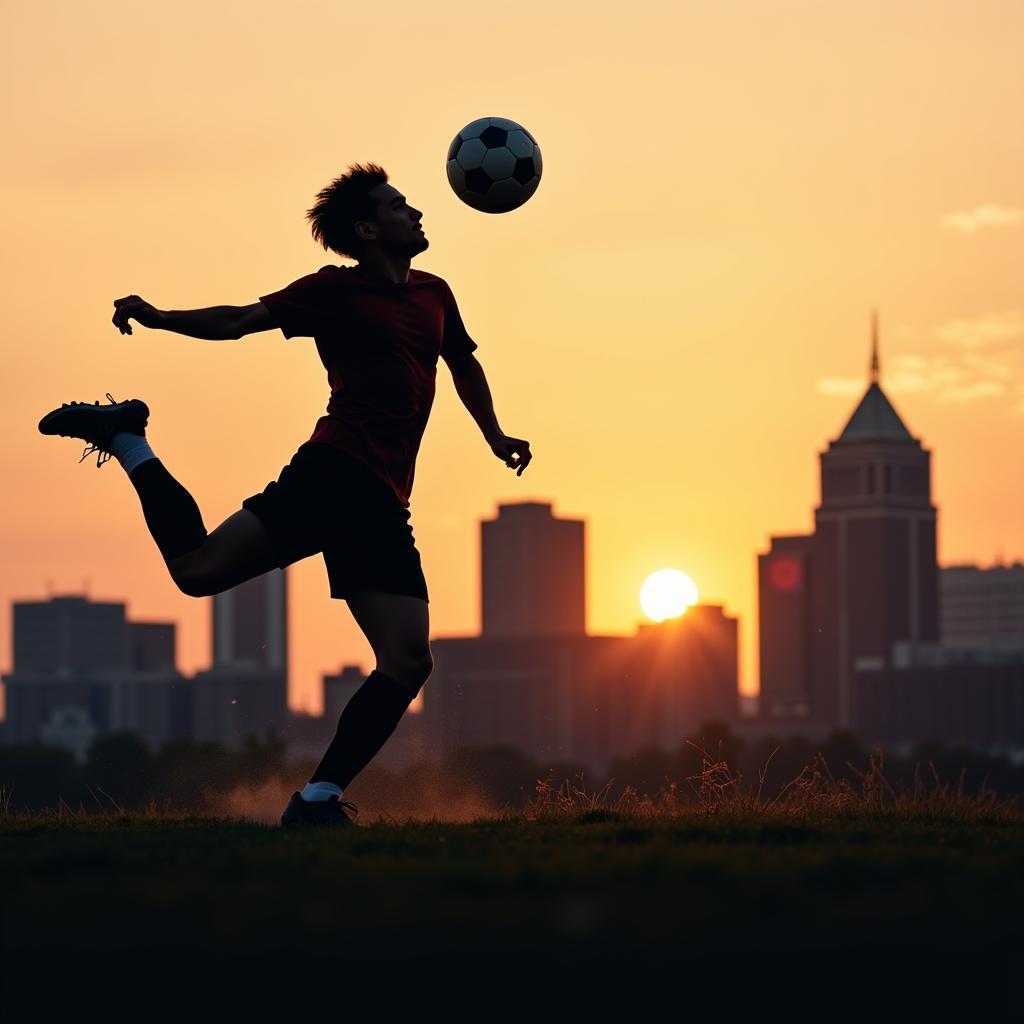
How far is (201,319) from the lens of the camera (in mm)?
10258

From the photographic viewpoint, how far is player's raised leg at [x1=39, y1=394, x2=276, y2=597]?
10312mm

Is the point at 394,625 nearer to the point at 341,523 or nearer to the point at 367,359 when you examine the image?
the point at 341,523

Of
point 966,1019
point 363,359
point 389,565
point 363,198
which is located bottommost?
point 966,1019

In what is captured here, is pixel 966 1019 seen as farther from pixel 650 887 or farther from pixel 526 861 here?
pixel 526 861

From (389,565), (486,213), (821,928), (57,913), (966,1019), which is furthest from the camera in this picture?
(486,213)

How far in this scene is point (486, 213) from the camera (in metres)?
12.2

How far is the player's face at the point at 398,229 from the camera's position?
1079cm

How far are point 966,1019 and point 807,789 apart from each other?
7.53 metres

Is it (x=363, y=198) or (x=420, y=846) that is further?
(x=363, y=198)

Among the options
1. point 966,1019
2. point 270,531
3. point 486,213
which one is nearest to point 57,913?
point 966,1019

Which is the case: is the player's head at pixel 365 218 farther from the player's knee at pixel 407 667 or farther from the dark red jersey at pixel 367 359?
the player's knee at pixel 407 667

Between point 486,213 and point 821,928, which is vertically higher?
point 486,213

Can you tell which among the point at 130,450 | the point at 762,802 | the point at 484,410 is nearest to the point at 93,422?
the point at 130,450

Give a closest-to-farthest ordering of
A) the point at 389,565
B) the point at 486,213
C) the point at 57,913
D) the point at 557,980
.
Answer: the point at 557,980 → the point at 57,913 → the point at 389,565 → the point at 486,213
